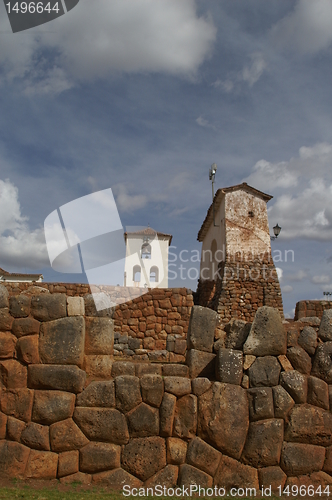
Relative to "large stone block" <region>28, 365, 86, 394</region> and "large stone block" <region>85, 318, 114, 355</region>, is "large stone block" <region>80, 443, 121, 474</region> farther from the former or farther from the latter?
"large stone block" <region>85, 318, 114, 355</region>

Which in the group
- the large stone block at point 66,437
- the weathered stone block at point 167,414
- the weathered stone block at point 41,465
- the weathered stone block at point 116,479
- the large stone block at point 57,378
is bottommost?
the weathered stone block at point 116,479

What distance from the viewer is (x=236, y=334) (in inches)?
A: 172

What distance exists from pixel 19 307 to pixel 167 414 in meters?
2.05

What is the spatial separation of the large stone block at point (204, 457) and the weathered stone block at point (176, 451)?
58mm

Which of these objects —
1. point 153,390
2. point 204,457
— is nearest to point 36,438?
point 153,390

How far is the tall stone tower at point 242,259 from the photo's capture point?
51.2 ft

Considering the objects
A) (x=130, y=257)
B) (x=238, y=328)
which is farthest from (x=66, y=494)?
(x=130, y=257)

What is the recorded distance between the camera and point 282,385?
4.14m

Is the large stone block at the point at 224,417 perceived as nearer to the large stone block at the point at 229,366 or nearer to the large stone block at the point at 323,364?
the large stone block at the point at 229,366

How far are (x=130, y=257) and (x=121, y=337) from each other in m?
24.9

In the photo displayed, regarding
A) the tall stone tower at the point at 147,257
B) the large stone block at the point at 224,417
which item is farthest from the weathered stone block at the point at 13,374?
the tall stone tower at the point at 147,257

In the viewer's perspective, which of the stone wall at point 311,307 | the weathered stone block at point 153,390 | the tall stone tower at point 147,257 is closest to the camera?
the weathered stone block at point 153,390

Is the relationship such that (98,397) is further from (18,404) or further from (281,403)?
(281,403)

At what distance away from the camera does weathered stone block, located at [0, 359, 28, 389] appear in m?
4.09
